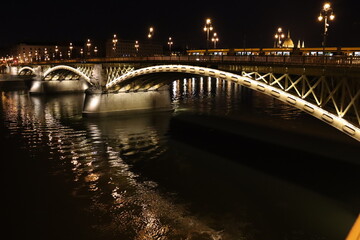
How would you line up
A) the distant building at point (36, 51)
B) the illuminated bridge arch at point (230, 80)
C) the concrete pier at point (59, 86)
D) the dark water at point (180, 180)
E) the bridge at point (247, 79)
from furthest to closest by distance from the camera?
the distant building at point (36, 51) < the concrete pier at point (59, 86) < the bridge at point (247, 79) < the illuminated bridge arch at point (230, 80) < the dark water at point (180, 180)

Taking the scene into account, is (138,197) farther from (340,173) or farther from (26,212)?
(340,173)

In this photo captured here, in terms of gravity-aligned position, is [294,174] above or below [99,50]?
below

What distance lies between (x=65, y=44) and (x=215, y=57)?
15631cm

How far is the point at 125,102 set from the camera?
3941 cm

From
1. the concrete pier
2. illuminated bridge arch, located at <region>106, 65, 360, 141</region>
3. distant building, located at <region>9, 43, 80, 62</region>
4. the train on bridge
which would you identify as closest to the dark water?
illuminated bridge arch, located at <region>106, 65, 360, 141</region>

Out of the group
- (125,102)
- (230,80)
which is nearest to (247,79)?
(230,80)

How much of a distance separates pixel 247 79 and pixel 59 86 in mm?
53083

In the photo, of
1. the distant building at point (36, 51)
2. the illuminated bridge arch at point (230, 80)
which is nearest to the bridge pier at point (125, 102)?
the illuminated bridge arch at point (230, 80)

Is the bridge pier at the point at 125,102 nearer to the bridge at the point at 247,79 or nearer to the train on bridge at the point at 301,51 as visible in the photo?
the bridge at the point at 247,79

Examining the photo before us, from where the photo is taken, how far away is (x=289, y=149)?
936 inches

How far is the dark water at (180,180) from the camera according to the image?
13516 millimetres

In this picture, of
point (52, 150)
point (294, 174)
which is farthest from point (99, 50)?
point (294, 174)

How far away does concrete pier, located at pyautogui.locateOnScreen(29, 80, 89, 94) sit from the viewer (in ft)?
211

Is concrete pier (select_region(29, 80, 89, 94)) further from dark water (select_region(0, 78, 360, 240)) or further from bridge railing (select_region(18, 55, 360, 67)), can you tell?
bridge railing (select_region(18, 55, 360, 67))
